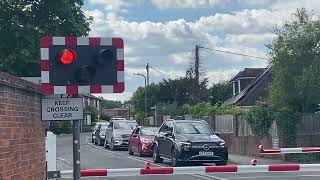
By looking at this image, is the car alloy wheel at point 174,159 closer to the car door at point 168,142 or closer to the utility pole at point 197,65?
the car door at point 168,142

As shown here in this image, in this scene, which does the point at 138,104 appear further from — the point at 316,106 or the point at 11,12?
the point at 11,12

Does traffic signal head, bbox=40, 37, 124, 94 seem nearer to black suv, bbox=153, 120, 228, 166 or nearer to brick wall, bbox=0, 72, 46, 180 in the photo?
brick wall, bbox=0, 72, 46, 180

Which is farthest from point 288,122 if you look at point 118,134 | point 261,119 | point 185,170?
point 185,170

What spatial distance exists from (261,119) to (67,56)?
22286 mm

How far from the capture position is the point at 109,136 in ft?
133

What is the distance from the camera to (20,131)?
27.2 feet

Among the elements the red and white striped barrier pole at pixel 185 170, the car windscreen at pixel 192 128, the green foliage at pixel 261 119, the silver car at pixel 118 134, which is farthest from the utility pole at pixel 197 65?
the red and white striped barrier pole at pixel 185 170

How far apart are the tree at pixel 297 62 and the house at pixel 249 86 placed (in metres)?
23.1

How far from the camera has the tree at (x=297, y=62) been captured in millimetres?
28766

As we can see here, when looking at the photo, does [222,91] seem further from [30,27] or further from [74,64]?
[74,64]

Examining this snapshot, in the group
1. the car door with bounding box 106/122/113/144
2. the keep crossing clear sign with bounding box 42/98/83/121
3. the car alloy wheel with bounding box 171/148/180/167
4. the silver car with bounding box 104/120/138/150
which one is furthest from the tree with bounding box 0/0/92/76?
the car door with bounding box 106/122/113/144

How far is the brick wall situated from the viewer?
24.8 ft

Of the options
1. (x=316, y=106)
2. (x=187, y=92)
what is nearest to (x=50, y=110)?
(x=316, y=106)

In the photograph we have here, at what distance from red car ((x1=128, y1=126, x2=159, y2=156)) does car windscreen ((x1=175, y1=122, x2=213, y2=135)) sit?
24.6ft
